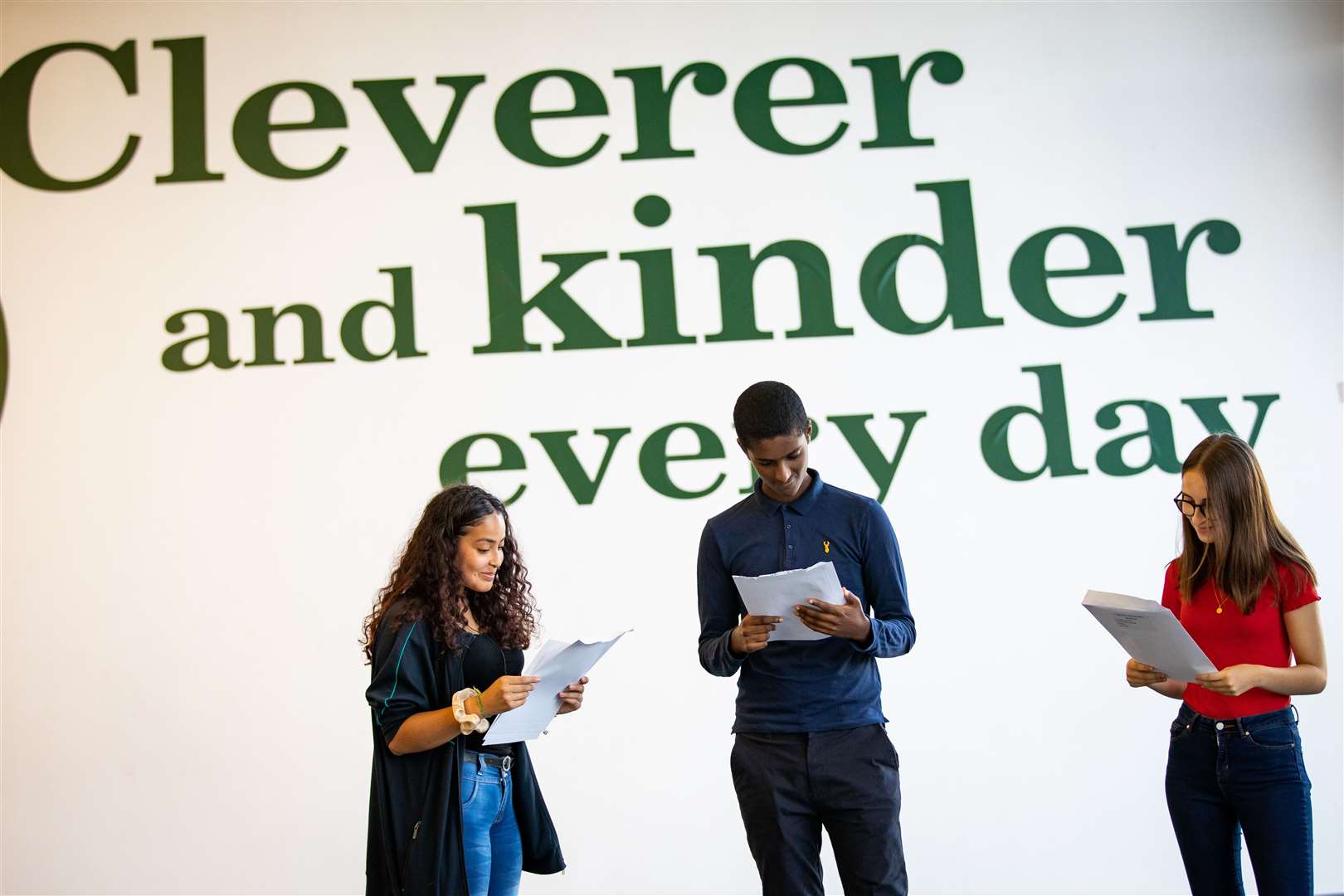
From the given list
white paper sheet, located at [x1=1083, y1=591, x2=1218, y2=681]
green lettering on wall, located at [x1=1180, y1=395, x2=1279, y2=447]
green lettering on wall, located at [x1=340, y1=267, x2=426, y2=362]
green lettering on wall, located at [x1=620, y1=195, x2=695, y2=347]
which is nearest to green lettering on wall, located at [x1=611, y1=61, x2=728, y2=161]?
green lettering on wall, located at [x1=620, y1=195, x2=695, y2=347]

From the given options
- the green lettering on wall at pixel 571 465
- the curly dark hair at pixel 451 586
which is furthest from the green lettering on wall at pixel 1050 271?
the curly dark hair at pixel 451 586

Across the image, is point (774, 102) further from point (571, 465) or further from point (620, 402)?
point (571, 465)

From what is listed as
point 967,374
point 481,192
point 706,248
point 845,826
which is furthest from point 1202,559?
point 481,192

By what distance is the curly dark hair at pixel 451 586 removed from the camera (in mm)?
2566

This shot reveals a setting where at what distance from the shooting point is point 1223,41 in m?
4.65

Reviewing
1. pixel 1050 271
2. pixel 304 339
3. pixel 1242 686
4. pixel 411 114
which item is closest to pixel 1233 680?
pixel 1242 686

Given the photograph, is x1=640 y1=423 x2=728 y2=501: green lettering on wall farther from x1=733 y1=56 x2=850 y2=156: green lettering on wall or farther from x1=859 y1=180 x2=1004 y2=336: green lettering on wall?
x1=733 y1=56 x2=850 y2=156: green lettering on wall

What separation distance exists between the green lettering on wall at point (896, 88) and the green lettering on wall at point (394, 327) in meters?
1.81

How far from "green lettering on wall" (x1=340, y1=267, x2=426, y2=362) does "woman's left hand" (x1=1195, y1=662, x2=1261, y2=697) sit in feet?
9.49

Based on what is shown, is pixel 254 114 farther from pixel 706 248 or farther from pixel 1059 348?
pixel 1059 348

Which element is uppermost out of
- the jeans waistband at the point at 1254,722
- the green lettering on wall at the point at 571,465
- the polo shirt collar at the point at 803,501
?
the green lettering on wall at the point at 571,465

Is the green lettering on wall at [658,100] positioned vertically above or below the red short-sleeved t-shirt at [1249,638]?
above

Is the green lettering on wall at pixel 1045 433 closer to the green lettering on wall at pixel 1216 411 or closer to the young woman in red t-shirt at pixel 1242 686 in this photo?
the green lettering on wall at pixel 1216 411

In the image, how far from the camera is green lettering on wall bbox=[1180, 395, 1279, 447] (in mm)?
4457
